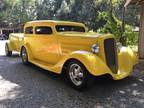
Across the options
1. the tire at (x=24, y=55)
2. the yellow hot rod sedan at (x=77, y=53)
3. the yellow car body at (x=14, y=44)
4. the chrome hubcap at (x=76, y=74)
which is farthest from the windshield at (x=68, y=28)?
the yellow car body at (x=14, y=44)

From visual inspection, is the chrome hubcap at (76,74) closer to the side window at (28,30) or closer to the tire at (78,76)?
the tire at (78,76)

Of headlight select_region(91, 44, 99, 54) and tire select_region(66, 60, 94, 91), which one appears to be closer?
tire select_region(66, 60, 94, 91)

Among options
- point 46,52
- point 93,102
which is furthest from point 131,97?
point 46,52

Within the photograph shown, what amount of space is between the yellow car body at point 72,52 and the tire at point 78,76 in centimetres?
15

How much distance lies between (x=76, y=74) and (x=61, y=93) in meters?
0.61

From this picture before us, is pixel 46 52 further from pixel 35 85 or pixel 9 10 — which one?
pixel 9 10

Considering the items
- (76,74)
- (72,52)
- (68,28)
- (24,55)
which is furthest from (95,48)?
(24,55)

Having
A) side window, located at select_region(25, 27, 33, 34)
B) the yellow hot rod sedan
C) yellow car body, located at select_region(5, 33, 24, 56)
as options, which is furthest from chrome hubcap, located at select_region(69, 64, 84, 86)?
yellow car body, located at select_region(5, 33, 24, 56)

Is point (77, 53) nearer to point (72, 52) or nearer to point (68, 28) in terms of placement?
point (72, 52)

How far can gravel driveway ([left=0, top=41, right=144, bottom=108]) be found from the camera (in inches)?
187

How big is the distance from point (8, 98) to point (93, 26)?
2610 centimetres

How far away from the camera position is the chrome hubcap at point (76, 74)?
562 cm

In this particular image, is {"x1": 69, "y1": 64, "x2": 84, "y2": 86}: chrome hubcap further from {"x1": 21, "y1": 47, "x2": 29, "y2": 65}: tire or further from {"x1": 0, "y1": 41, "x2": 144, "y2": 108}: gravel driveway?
{"x1": 21, "y1": 47, "x2": 29, "y2": 65}: tire

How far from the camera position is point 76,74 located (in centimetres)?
572
